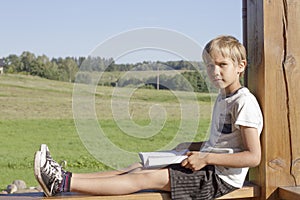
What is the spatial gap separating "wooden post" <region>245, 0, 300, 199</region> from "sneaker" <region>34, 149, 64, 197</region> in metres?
0.69

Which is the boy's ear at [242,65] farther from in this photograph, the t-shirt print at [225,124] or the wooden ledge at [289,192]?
the wooden ledge at [289,192]

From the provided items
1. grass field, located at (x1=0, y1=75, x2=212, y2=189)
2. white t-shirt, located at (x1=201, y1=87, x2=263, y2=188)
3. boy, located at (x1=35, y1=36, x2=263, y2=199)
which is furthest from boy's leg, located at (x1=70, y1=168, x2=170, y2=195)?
grass field, located at (x1=0, y1=75, x2=212, y2=189)

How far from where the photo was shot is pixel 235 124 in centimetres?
158

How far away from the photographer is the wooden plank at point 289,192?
158cm

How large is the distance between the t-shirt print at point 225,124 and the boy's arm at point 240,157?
0.07m

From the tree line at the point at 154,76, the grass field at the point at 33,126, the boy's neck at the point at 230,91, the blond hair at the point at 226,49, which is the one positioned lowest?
the grass field at the point at 33,126

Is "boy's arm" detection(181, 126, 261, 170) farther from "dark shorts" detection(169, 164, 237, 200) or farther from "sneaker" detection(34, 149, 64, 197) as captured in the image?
"sneaker" detection(34, 149, 64, 197)

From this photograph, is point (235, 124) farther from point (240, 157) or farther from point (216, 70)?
point (216, 70)

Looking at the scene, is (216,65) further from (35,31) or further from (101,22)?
(35,31)

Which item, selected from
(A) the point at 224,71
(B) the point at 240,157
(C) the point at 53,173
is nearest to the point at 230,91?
(A) the point at 224,71

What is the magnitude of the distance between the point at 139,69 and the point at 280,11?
531 mm

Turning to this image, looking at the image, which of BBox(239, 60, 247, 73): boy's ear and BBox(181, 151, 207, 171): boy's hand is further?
BBox(239, 60, 247, 73): boy's ear

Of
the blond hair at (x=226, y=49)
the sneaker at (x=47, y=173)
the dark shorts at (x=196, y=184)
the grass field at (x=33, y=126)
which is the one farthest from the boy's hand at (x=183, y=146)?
the grass field at (x=33, y=126)

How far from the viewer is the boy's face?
1662mm
